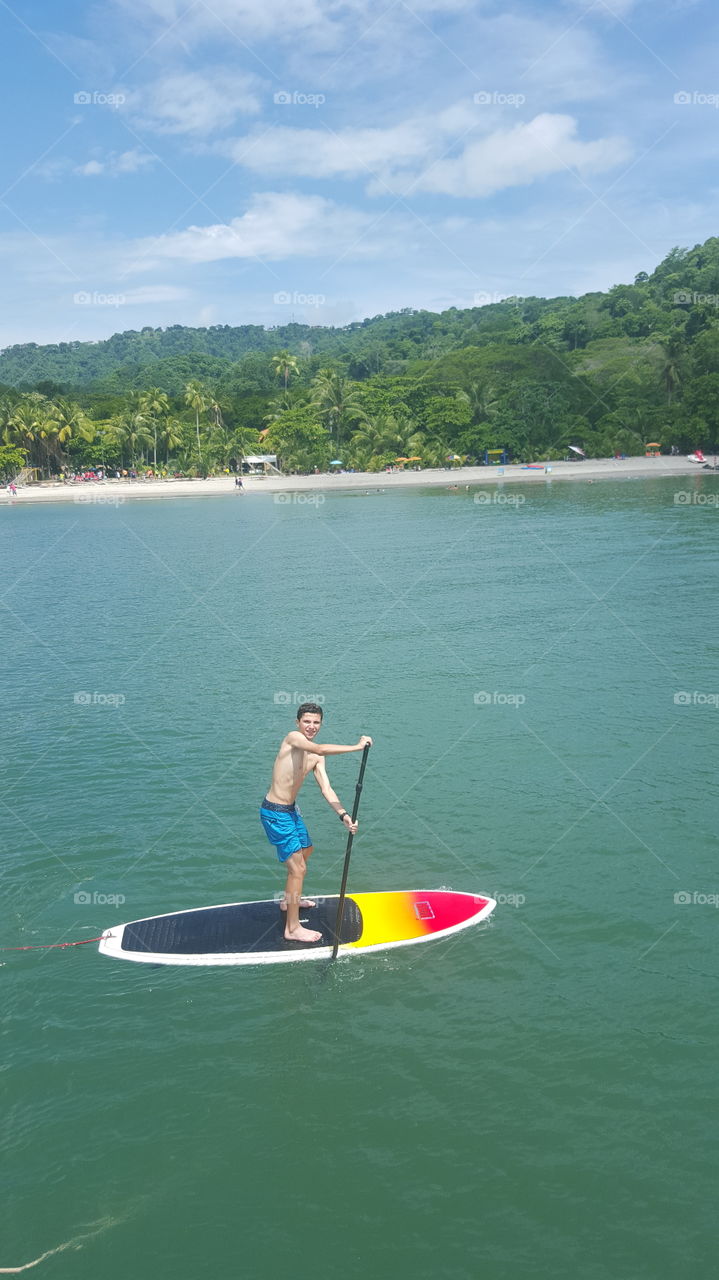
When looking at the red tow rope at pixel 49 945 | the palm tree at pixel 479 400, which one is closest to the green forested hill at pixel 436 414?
the palm tree at pixel 479 400

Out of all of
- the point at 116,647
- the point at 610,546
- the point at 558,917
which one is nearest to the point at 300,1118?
the point at 558,917

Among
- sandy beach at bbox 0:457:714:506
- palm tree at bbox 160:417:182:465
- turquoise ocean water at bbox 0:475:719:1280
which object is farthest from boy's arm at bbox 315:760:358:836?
palm tree at bbox 160:417:182:465

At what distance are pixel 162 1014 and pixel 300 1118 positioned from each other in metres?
2.44

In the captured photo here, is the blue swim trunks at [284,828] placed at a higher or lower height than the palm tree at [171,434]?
lower

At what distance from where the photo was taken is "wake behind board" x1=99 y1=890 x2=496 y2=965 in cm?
1166

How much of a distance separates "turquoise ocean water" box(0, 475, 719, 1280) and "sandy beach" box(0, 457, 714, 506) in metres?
80.0

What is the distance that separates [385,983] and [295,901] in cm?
150

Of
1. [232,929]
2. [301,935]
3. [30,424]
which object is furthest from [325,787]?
[30,424]

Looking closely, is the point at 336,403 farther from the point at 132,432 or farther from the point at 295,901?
the point at 295,901

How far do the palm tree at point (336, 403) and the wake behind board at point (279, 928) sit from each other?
117 meters

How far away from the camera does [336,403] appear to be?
125m

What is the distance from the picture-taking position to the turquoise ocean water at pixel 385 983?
27.0 ft

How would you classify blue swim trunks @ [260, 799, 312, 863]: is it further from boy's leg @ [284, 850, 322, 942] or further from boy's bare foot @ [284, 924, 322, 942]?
boy's bare foot @ [284, 924, 322, 942]

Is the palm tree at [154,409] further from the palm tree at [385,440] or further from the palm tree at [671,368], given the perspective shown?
the palm tree at [671,368]
